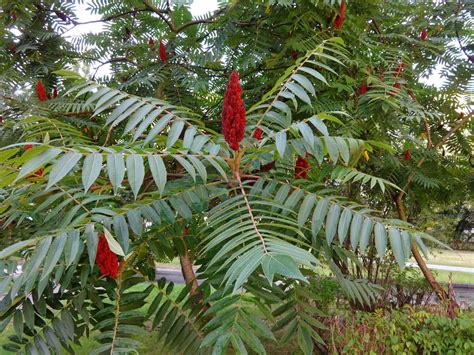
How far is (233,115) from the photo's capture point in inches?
49.6

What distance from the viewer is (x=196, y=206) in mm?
1327

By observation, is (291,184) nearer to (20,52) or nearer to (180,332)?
(180,332)

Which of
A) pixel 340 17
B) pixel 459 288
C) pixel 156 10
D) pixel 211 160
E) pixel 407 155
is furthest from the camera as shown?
pixel 459 288

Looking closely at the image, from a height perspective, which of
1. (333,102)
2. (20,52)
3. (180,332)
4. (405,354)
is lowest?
(405,354)

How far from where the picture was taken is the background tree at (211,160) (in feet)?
3.69

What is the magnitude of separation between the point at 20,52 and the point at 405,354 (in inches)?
124

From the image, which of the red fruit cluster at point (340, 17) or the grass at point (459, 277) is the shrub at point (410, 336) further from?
the grass at point (459, 277)

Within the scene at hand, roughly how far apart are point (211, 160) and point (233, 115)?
0.50ft

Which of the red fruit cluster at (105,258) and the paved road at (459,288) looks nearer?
the red fruit cluster at (105,258)

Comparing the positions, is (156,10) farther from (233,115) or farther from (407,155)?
(407,155)

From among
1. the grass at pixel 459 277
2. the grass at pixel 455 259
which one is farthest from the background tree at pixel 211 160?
the grass at pixel 455 259

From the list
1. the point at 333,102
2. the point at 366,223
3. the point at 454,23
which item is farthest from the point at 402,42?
the point at 366,223

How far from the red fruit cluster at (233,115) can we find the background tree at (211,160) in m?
0.06

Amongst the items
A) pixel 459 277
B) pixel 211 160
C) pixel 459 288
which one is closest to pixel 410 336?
pixel 211 160
